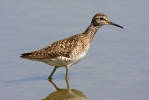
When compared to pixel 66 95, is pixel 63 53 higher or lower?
higher

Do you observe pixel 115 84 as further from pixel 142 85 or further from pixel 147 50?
pixel 147 50

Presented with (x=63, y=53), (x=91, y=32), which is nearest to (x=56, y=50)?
(x=63, y=53)

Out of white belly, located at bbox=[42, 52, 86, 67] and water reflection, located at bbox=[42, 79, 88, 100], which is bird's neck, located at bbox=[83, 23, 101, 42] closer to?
white belly, located at bbox=[42, 52, 86, 67]

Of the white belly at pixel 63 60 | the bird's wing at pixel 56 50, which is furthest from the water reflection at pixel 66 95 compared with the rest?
the bird's wing at pixel 56 50

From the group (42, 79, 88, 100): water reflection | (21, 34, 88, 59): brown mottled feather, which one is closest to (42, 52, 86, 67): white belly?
(21, 34, 88, 59): brown mottled feather

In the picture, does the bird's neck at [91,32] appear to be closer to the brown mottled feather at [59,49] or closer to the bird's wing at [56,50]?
the brown mottled feather at [59,49]

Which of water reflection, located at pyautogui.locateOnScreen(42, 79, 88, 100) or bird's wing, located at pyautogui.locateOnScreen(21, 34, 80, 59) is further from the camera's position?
bird's wing, located at pyautogui.locateOnScreen(21, 34, 80, 59)

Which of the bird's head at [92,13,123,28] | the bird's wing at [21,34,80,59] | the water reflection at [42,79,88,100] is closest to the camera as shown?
the water reflection at [42,79,88,100]

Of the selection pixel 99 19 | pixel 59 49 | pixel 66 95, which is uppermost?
pixel 99 19

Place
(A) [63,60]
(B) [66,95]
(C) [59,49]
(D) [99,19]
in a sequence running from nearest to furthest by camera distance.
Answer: (B) [66,95]
(A) [63,60]
(C) [59,49]
(D) [99,19]

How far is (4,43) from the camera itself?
17.5 metres

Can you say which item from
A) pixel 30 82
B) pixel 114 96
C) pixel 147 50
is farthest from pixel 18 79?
pixel 147 50

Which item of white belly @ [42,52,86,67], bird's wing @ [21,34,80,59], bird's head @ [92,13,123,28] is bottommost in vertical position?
white belly @ [42,52,86,67]

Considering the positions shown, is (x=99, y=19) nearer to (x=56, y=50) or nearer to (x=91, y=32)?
(x=91, y=32)
